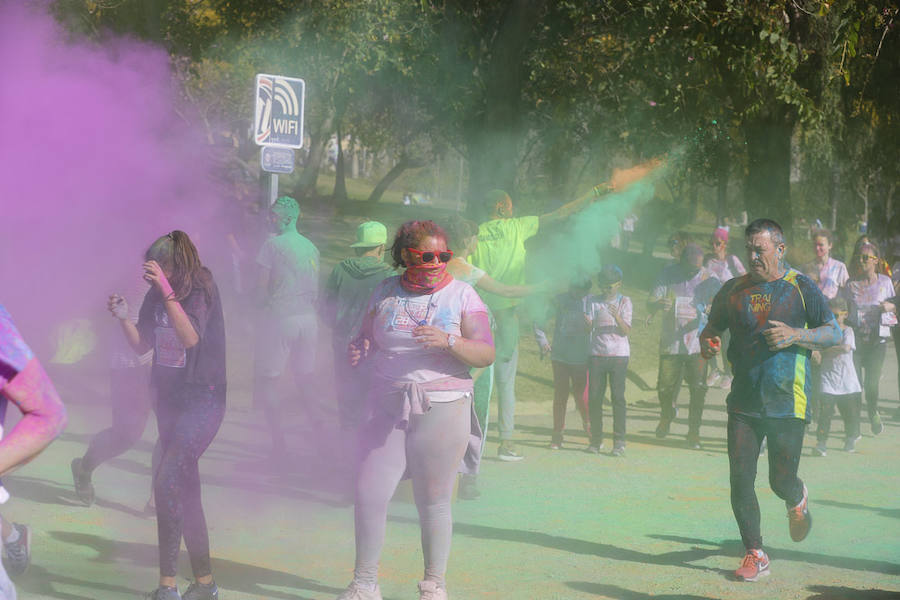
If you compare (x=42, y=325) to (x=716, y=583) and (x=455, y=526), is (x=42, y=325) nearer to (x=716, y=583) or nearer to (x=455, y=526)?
(x=455, y=526)

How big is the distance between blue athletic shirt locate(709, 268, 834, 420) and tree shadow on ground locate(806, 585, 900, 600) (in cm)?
83

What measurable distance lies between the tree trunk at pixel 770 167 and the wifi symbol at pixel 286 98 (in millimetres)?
9498

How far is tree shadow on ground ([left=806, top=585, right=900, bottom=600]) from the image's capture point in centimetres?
534

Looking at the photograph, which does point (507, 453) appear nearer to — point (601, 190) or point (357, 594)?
point (601, 190)

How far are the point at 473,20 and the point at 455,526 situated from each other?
10.6 meters

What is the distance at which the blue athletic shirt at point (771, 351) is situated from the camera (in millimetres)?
5652

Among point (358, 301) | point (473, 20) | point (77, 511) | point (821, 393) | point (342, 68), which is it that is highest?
point (473, 20)

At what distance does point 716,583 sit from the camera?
5656mm

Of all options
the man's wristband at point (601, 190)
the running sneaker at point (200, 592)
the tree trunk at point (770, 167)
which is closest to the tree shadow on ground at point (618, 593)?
the running sneaker at point (200, 592)

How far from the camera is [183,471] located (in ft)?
16.4

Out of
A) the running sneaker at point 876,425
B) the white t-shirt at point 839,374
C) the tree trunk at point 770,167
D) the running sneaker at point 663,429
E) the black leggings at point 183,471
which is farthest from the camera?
the tree trunk at point 770,167

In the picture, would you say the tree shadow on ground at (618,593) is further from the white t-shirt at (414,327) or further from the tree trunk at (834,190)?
the tree trunk at (834,190)

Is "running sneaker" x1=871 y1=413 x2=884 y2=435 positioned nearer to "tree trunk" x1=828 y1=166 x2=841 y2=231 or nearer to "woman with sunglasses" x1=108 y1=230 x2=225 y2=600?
"woman with sunglasses" x1=108 y1=230 x2=225 y2=600

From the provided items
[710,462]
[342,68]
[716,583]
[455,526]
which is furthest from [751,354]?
[342,68]
